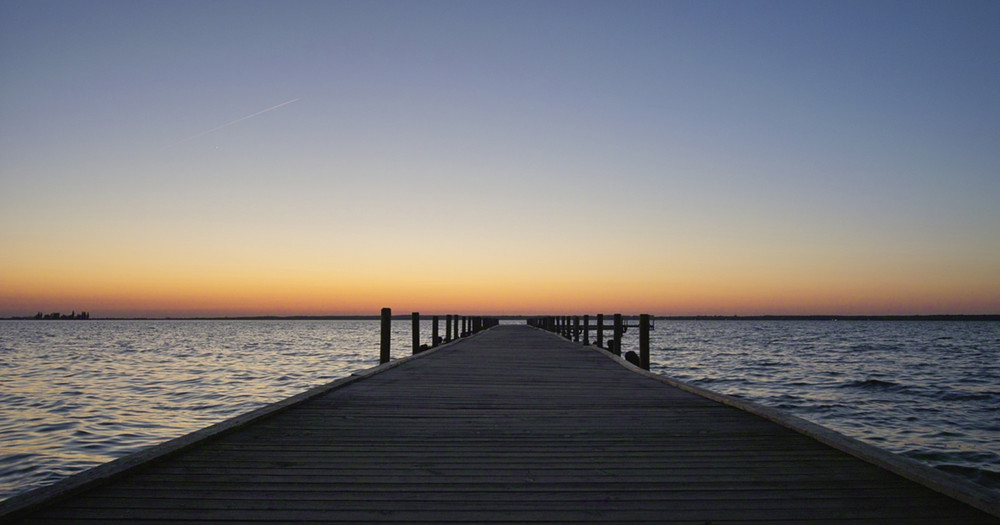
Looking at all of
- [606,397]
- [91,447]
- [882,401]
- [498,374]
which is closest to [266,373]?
[91,447]

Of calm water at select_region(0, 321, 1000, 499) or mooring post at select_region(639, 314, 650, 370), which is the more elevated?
mooring post at select_region(639, 314, 650, 370)

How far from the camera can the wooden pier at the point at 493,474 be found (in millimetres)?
3273

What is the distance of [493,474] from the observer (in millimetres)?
4004

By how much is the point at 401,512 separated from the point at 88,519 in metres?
1.59

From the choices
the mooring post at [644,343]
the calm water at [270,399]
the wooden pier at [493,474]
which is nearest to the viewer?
the wooden pier at [493,474]

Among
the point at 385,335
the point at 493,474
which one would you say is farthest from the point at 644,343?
the point at 493,474

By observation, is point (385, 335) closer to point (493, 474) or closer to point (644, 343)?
point (644, 343)

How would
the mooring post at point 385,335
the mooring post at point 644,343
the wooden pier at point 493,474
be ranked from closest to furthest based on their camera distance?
1. the wooden pier at point 493,474
2. the mooring post at point 644,343
3. the mooring post at point 385,335

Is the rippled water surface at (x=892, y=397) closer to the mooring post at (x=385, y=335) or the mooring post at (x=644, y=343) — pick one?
the mooring post at (x=644, y=343)

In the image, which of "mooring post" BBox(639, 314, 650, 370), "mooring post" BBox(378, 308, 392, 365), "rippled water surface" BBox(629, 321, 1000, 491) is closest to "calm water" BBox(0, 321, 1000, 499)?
"rippled water surface" BBox(629, 321, 1000, 491)

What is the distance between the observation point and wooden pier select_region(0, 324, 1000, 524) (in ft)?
10.7

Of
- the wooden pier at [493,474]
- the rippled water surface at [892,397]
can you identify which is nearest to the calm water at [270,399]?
the rippled water surface at [892,397]

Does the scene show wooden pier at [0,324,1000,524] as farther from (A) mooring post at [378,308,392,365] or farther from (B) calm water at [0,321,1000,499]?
(A) mooring post at [378,308,392,365]

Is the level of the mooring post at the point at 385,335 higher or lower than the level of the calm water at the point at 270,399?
higher
